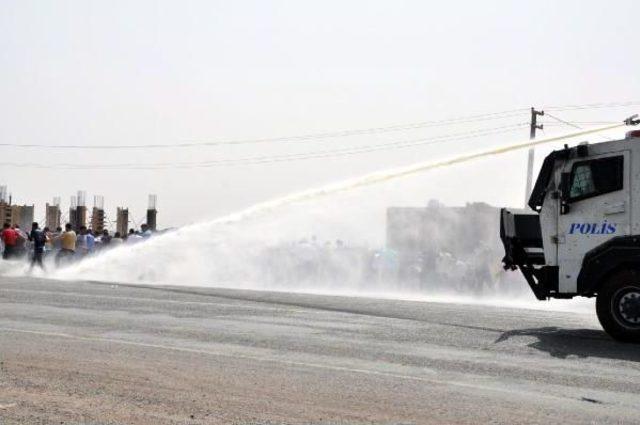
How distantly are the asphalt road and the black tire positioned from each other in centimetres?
27

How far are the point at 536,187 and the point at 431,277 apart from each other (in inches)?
479

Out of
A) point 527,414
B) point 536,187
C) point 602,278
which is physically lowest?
point 527,414

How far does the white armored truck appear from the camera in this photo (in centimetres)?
1098

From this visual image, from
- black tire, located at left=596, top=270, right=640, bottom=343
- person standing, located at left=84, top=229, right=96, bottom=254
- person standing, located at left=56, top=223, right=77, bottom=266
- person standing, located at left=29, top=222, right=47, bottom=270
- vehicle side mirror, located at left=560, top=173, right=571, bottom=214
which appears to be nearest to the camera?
black tire, located at left=596, top=270, right=640, bottom=343

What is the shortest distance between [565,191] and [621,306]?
182 cm

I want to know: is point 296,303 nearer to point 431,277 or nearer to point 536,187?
point 536,187

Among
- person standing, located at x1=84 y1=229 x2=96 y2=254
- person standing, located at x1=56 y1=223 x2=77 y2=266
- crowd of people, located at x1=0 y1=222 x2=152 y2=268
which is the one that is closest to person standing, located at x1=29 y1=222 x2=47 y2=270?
crowd of people, located at x1=0 y1=222 x2=152 y2=268

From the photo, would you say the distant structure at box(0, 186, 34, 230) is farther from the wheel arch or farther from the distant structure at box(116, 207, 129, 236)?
the wheel arch

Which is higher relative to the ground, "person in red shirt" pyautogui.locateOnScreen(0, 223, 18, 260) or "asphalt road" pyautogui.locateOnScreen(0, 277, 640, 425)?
"person in red shirt" pyautogui.locateOnScreen(0, 223, 18, 260)

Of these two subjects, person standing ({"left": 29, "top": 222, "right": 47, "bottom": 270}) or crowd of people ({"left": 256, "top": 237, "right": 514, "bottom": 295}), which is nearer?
crowd of people ({"left": 256, "top": 237, "right": 514, "bottom": 295})

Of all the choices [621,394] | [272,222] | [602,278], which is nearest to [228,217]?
[272,222]

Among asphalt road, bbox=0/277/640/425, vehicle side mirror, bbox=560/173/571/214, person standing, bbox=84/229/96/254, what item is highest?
vehicle side mirror, bbox=560/173/571/214

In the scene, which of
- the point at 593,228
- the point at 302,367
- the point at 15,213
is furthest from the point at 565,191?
the point at 15,213

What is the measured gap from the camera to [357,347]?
9.93 m
